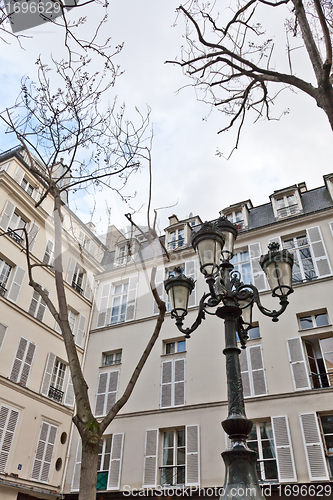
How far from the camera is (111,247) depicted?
19062 millimetres

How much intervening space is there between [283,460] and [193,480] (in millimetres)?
2431

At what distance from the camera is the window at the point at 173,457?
1039cm

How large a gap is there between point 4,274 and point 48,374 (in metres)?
3.50

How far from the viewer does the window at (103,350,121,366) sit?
14090 millimetres

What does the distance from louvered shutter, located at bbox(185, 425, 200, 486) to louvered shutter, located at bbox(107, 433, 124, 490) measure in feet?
7.33

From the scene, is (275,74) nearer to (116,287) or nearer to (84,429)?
(84,429)

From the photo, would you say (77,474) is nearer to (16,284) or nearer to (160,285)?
(16,284)

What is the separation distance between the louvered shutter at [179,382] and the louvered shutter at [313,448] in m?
3.57

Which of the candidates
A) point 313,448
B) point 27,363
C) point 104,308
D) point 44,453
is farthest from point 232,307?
point 104,308

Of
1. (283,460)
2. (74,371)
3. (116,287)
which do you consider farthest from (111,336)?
(74,371)

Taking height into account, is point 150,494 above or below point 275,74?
below

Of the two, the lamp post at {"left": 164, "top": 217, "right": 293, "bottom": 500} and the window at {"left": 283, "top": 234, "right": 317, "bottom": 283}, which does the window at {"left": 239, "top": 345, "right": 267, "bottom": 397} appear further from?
the lamp post at {"left": 164, "top": 217, "right": 293, "bottom": 500}

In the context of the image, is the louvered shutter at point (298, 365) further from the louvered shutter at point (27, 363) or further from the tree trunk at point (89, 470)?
the louvered shutter at point (27, 363)

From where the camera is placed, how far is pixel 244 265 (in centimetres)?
1365
